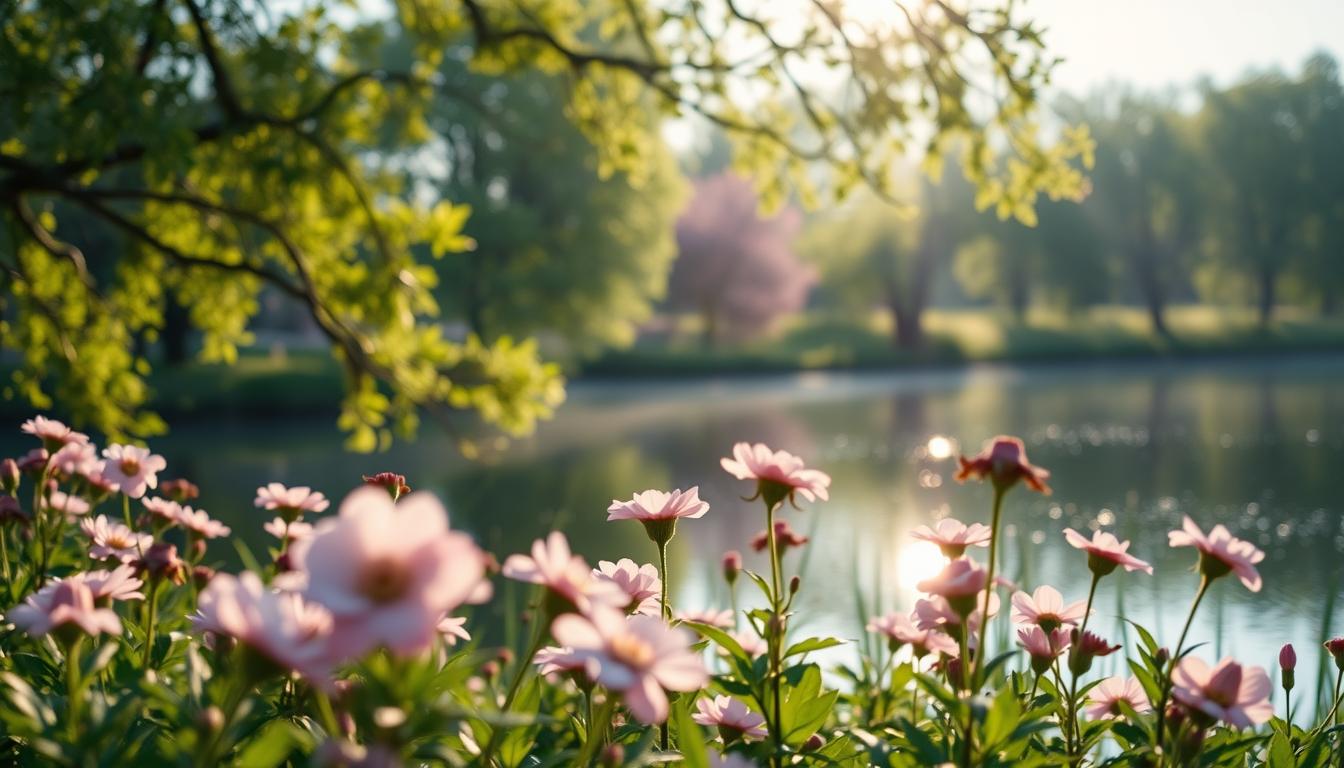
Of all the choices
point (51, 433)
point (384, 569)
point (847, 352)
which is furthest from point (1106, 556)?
point (847, 352)

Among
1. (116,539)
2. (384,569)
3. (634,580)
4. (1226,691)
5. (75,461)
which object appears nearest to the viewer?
(384,569)

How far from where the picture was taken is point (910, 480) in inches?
408

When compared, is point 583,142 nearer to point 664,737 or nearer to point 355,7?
point 355,7

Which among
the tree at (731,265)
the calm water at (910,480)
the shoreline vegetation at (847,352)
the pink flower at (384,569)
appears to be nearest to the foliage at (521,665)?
the pink flower at (384,569)

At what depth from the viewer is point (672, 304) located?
3566 cm

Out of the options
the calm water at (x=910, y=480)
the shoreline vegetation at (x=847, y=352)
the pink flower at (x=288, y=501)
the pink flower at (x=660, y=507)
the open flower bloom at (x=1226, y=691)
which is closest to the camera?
the open flower bloom at (x=1226, y=691)

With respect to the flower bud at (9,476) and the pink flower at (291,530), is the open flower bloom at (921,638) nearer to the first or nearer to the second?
the pink flower at (291,530)

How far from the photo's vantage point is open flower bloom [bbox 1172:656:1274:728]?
1116mm

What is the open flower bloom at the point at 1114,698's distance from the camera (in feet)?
4.90

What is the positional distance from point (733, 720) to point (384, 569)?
0.83m

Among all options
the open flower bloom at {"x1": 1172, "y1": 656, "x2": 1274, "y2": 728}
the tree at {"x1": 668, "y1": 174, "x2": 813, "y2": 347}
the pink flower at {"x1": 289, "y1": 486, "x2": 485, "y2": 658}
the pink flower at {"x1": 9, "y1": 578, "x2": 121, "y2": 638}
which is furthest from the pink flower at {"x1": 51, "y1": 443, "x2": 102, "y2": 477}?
the tree at {"x1": 668, "y1": 174, "x2": 813, "y2": 347}

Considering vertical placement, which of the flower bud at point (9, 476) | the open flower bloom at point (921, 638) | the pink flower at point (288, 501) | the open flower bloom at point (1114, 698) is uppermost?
the pink flower at point (288, 501)

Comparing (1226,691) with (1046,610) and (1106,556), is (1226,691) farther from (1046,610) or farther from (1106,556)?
(1046,610)

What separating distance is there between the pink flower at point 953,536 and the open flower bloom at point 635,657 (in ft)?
1.92
